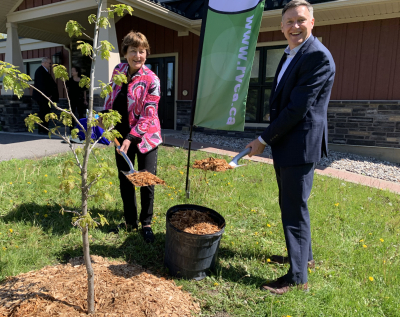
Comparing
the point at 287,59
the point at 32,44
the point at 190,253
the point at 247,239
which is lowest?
the point at 247,239

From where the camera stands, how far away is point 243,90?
3891 millimetres

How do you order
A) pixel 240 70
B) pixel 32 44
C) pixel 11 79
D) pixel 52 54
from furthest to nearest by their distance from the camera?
1. pixel 32 44
2. pixel 52 54
3. pixel 240 70
4. pixel 11 79

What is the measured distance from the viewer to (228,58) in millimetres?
3893

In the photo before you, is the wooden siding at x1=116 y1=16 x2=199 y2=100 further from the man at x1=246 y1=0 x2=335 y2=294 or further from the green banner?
the man at x1=246 y1=0 x2=335 y2=294

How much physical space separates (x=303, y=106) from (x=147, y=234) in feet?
6.53

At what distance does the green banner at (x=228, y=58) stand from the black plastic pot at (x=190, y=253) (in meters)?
1.86

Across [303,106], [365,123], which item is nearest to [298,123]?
[303,106]

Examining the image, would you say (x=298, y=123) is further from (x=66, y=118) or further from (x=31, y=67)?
(x=31, y=67)

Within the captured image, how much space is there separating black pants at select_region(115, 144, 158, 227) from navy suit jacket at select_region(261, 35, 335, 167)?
4.02ft

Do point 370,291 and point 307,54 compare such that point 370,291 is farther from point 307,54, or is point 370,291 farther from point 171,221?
point 307,54

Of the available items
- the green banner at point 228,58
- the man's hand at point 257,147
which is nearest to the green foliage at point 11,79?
the man's hand at point 257,147

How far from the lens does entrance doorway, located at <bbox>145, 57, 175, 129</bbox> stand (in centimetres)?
1016

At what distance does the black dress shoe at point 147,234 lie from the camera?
3078mm

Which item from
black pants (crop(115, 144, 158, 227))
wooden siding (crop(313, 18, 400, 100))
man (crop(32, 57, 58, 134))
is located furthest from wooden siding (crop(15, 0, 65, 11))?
wooden siding (crop(313, 18, 400, 100))
